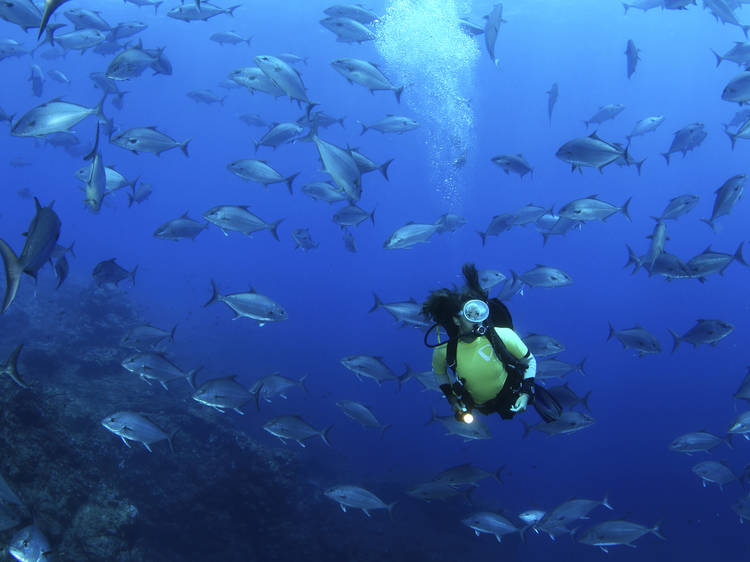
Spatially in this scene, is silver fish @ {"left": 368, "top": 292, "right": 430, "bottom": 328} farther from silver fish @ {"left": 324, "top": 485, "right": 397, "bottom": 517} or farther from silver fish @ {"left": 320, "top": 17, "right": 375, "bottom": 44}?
silver fish @ {"left": 320, "top": 17, "right": 375, "bottom": 44}

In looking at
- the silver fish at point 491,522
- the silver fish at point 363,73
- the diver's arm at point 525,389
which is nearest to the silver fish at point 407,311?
the silver fish at point 491,522

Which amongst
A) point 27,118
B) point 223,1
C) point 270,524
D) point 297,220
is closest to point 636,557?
point 270,524

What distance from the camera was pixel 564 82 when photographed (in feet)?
169

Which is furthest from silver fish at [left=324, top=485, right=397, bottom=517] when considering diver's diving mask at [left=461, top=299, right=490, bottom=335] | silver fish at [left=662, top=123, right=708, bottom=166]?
silver fish at [left=662, top=123, right=708, bottom=166]

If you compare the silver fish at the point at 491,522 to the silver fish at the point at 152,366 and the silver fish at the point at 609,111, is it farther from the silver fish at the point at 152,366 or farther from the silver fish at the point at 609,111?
the silver fish at the point at 609,111

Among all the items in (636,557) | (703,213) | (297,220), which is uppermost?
(636,557)

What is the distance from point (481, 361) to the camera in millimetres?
2938

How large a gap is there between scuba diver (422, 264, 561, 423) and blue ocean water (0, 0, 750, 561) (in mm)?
2745

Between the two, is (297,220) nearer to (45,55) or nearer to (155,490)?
(45,55)

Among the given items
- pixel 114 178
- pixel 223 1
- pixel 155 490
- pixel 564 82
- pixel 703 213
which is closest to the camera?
pixel 114 178

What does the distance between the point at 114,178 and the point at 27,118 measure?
1664 millimetres

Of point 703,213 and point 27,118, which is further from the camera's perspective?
point 703,213

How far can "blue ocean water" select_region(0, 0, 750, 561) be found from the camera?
16703 millimetres

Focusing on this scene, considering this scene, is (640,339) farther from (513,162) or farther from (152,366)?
(152,366)
